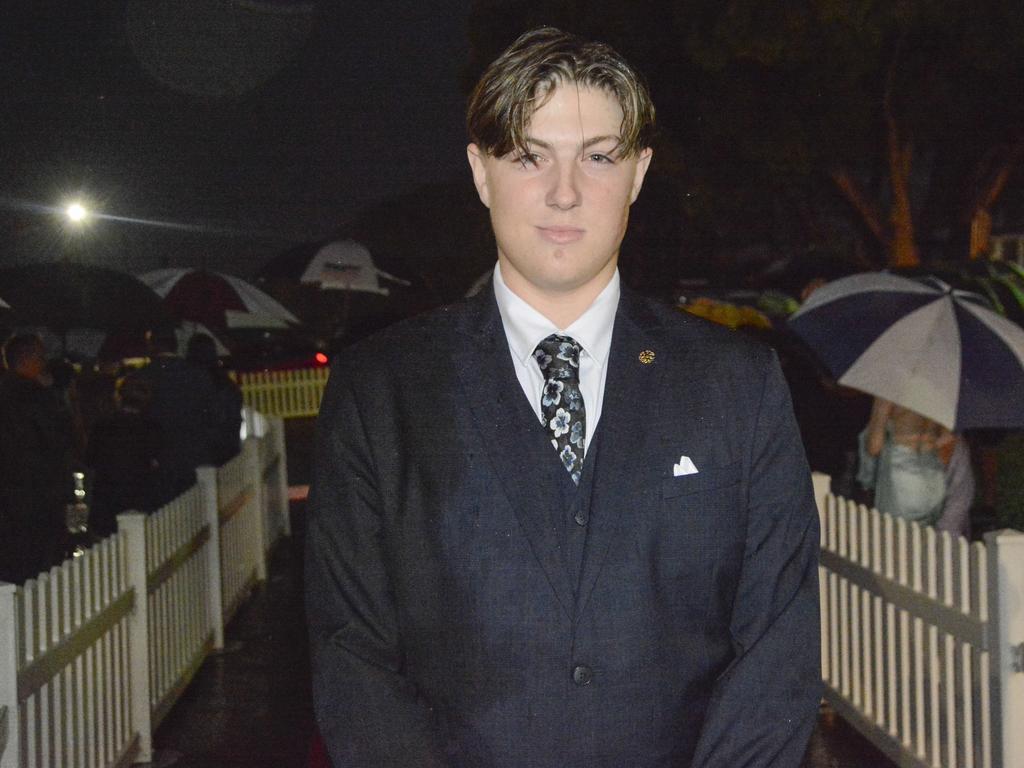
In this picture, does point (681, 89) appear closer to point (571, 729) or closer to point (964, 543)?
point (964, 543)

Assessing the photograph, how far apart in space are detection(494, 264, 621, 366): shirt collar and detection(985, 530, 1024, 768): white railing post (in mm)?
2839

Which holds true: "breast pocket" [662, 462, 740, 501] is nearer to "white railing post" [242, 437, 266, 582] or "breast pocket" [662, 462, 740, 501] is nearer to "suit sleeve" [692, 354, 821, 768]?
"suit sleeve" [692, 354, 821, 768]

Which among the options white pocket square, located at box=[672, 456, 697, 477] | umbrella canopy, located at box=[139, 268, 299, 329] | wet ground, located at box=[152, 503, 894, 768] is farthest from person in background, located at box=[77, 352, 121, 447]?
white pocket square, located at box=[672, 456, 697, 477]

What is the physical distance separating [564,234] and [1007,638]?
3267mm

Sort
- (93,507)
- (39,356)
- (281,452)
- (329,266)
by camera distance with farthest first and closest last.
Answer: (329,266)
(281,452)
(93,507)
(39,356)

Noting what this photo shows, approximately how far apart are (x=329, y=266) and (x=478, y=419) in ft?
46.6

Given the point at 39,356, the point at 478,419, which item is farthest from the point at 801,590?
the point at 39,356

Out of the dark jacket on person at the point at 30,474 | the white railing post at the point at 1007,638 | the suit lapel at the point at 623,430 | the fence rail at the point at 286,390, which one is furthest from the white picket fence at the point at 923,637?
the fence rail at the point at 286,390

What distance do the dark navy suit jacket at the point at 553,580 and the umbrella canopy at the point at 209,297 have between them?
1164 centimetres

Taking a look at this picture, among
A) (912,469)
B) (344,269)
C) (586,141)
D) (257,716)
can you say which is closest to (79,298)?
(257,716)

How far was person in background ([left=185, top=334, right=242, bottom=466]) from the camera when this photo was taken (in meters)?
10.7

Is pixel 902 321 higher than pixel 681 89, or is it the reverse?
pixel 681 89

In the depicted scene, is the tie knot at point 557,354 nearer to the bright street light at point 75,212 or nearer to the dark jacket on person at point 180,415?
the dark jacket on person at point 180,415

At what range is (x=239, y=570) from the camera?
1030 cm
